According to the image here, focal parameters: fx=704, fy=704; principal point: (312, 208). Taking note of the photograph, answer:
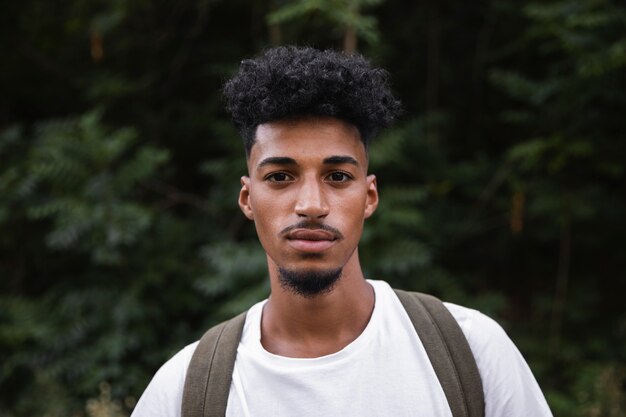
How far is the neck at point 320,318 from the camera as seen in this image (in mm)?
1921

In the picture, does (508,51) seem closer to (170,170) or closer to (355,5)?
(355,5)

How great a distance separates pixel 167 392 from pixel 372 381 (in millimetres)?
562

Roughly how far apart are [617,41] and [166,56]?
11.2 feet

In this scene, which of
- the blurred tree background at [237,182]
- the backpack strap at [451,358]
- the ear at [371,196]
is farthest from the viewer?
the blurred tree background at [237,182]

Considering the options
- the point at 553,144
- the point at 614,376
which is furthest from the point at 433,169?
the point at 614,376

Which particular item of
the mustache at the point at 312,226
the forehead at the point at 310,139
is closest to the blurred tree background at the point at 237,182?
the forehead at the point at 310,139

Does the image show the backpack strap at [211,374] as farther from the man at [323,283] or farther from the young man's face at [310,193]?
the young man's face at [310,193]

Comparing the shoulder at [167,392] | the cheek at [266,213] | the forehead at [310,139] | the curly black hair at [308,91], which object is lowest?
the shoulder at [167,392]

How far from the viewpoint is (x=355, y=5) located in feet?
13.4

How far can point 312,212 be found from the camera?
1771 mm

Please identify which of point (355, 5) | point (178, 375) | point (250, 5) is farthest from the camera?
point (250, 5)

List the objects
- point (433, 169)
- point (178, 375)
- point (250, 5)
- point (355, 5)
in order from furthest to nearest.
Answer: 1. point (250, 5)
2. point (433, 169)
3. point (355, 5)
4. point (178, 375)

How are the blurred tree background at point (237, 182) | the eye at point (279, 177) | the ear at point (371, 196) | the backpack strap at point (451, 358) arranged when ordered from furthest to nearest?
the blurred tree background at point (237, 182)
the ear at point (371, 196)
the eye at point (279, 177)
the backpack strap at point (451, 358)

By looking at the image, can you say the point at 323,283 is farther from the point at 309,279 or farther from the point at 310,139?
the point at 310,139
